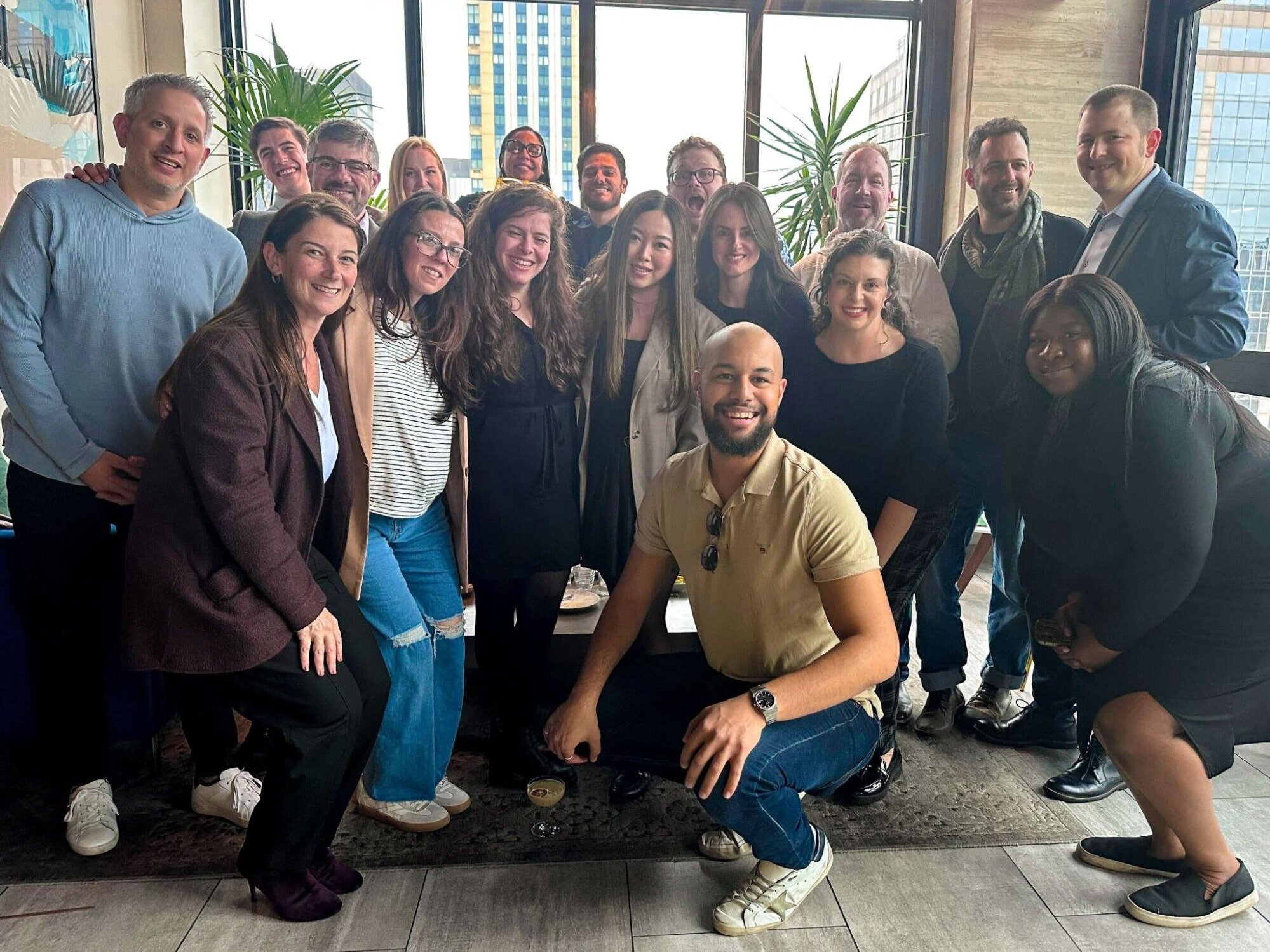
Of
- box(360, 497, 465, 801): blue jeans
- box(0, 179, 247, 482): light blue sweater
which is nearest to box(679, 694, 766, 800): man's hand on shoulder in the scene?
box(360, 497, 465, 801): blue jeans

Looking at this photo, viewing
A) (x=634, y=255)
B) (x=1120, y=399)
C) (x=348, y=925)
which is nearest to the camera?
(x=348, y=925)

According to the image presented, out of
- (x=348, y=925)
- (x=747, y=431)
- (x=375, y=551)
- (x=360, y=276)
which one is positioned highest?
(x=360, y=276)

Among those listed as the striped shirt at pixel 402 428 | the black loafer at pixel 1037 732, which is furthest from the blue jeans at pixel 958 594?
the striped shirt at pixel 402 428

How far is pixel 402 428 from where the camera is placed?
2041 mm

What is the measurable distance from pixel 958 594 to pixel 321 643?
187 centimetres

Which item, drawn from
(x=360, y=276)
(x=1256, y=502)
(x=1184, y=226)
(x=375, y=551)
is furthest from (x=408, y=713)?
(x=1184, y=226)

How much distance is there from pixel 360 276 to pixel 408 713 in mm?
1011

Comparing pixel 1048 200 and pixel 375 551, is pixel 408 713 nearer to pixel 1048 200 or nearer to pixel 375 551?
pixel 375 551

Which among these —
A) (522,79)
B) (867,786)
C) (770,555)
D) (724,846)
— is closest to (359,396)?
(770,555)

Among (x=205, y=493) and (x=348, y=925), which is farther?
(x=348, y=925)

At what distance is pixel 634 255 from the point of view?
7.60ft

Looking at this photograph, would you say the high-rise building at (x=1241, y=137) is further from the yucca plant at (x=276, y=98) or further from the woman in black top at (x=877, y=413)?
the yucca plant at (x=276, y=98)

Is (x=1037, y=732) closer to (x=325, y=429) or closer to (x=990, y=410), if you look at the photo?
(x=990, y=410)

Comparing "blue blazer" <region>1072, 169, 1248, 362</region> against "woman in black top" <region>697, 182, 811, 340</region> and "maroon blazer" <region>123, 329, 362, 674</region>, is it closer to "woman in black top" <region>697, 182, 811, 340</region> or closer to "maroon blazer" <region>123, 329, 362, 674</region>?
"woman in black top" <region>697, 182, 811, 340</region>
